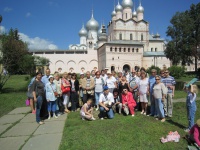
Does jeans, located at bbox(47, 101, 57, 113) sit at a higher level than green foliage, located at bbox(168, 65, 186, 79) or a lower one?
lower

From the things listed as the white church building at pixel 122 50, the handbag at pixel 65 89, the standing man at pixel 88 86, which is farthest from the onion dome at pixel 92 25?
the handbag at pixel 65 89

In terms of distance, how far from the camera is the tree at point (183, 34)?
32906mm

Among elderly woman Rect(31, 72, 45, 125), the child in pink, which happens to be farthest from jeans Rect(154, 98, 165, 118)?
elderly woman Rect(31, 72, 45, 125)

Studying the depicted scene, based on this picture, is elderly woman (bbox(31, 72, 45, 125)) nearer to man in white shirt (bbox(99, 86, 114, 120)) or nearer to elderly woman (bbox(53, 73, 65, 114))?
elderly woman (bbox(53, 73, 65, 114))

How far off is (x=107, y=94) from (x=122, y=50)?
1513 inches

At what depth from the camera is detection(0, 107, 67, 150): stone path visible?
14.2 feet

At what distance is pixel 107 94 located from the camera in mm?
6477

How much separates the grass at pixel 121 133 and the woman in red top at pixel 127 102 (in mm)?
282

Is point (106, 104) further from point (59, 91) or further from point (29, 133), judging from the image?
point (29, 133)

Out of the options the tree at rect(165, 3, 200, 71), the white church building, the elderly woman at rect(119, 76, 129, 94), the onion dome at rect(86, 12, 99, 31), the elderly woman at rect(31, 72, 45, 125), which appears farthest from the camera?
the onion dome at rect(86, 12, 99, 31)

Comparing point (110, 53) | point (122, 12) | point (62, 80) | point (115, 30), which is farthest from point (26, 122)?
point (122, 12)

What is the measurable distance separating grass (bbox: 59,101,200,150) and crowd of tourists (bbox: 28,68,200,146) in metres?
0.39

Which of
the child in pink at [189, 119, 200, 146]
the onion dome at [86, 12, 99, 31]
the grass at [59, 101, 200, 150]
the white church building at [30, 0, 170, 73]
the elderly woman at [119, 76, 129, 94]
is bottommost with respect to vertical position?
the grass at [59, 101, 200, 150]

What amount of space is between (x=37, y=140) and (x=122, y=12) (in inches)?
2016
